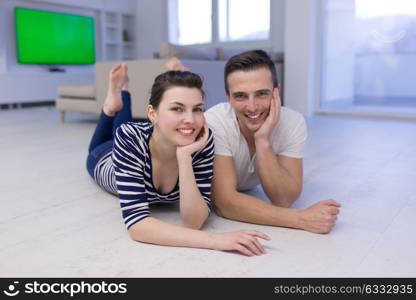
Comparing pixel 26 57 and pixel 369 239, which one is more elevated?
pixel 26 57

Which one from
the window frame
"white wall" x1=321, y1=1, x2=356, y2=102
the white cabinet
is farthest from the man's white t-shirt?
the white cabinet

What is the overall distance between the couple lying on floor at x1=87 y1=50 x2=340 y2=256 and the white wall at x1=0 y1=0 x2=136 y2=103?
5322 mm

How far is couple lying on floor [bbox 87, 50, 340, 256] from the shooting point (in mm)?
1314

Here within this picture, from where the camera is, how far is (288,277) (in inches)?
44.9

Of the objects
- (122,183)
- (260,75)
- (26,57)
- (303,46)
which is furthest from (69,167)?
(26,57)

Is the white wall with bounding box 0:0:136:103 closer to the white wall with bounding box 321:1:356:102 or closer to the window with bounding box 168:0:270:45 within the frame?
the window with bounding box 168:0:270:45

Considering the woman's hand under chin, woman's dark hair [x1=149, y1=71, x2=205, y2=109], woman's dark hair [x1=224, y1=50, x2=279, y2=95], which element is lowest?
the woman's hand under chin

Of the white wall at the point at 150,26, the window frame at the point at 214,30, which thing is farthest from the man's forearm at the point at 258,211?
the white wall at the point at 150,26

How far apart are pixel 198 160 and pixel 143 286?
19.0 inches

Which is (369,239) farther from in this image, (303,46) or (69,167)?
(303,46)

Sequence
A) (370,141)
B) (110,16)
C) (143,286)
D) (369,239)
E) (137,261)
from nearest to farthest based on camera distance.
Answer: (143,286) → (137,261) → (369,239) → (370,141) → (110,16)

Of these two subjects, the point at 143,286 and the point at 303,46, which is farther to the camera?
the point at 303,46

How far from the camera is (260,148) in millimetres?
1517

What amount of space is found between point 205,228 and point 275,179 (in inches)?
11.7
